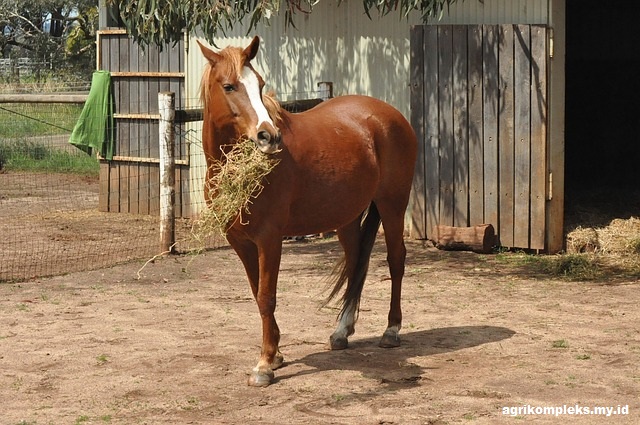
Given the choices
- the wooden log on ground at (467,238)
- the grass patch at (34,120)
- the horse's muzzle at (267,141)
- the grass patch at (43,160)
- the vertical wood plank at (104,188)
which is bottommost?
the wooden log on ground at (467,238)

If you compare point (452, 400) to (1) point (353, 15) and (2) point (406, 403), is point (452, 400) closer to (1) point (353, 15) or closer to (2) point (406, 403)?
(2) point (406, 403)

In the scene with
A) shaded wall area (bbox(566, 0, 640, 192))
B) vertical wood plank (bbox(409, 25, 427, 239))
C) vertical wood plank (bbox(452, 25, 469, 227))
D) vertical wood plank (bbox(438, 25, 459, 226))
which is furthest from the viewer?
shaded wall area (bbox(566, 0, 640, 192))

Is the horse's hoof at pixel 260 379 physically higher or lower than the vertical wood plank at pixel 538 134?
lower

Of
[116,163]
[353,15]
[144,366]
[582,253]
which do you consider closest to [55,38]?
[116,163]

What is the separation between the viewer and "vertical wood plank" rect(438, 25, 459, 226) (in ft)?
33.9

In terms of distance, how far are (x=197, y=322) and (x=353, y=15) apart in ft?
16.0

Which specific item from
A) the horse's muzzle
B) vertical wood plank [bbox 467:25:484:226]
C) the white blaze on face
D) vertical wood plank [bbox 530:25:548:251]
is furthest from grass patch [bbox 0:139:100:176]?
the horse's muzzle

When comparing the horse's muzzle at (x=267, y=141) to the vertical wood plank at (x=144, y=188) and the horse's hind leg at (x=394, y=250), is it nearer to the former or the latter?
the horse's hind leg at (x=394, y=250)

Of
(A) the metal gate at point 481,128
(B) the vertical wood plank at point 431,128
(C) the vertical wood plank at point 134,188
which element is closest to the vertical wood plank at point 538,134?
(A) the metal gate at point 481,128

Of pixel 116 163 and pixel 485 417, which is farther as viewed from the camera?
pixel 116 163

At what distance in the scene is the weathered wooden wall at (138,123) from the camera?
12.4 meters

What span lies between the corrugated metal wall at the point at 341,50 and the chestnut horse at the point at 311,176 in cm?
373

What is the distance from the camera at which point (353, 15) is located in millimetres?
11195

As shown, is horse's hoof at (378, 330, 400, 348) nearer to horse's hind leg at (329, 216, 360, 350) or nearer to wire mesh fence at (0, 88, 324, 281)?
horse's hind leg at (329, 216, 360, 350)
